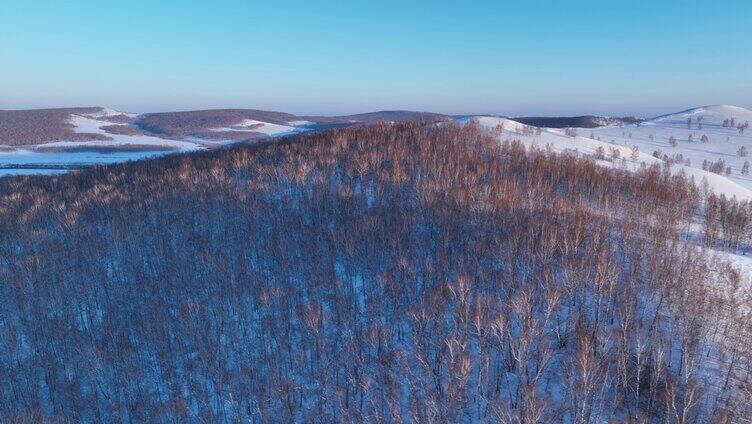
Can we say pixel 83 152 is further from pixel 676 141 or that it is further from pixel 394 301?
pixel 676 141

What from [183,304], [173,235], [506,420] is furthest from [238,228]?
[506,420]

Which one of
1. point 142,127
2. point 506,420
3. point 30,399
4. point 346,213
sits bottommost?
point 30,399

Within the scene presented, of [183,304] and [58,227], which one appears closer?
[183,304]

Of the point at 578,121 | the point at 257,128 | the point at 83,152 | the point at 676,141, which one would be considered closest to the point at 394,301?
the point at 676,141

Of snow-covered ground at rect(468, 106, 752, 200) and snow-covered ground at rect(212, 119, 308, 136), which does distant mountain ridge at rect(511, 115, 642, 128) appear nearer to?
snow-covered ground at rect(468, 106, 752, 200)

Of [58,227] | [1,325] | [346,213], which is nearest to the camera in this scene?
[1,325]

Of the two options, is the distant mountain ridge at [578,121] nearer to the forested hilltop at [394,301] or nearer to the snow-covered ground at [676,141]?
the snow-covered ground at [676,141]

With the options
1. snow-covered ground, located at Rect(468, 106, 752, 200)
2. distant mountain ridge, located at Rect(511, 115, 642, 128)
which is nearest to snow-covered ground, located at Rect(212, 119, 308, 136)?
distant mountain ridge, located at Rect(511, 115, 642, 128)

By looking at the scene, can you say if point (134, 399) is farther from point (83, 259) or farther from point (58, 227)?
point (58, 227)
